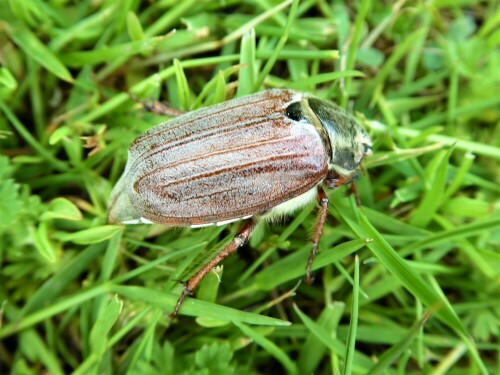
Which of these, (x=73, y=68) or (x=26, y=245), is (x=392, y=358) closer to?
(x=26, y=245)

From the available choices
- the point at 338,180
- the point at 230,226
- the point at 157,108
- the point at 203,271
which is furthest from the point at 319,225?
the point at 157,108

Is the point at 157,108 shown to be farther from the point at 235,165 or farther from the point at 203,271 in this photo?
the point at 203,271

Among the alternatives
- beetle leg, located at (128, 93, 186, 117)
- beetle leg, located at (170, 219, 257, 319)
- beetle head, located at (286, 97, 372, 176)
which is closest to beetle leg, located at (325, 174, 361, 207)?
beetle head, located at (286, 97, 372, 176)

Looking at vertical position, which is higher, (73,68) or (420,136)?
(73,68)

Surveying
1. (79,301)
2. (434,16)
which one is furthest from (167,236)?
(434,16)

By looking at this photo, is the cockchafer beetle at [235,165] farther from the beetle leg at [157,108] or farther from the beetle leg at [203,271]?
the beetle leg at [157,108]

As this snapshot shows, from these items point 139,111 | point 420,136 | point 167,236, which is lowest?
point 167,236
